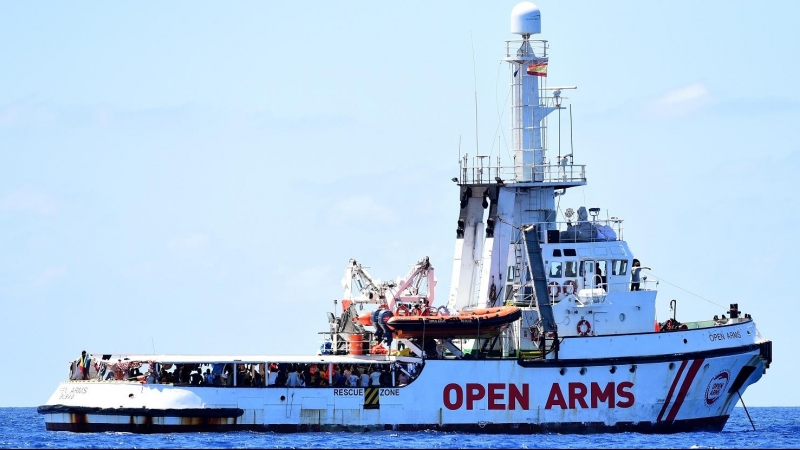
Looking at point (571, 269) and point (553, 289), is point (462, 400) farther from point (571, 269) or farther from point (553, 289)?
point (571, 269)

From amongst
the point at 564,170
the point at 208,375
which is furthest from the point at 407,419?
the point at 564,170

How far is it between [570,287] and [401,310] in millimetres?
4470

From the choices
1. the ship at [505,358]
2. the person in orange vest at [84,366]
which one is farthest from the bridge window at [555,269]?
the person in orange vest at [84,366]

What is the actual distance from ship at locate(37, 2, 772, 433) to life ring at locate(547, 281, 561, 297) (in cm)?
6

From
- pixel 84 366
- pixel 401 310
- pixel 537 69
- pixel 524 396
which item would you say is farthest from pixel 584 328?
pixel 84 366

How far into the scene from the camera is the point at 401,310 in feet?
136

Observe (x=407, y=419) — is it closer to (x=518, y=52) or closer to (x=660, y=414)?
(x=660, y=414)

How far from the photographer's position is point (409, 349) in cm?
4081

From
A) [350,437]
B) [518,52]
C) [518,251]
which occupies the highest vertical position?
[518,52]

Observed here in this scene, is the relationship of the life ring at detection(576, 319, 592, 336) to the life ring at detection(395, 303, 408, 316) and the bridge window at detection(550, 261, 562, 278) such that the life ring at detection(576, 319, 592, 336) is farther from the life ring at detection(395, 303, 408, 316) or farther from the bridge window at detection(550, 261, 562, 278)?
the life ring at detection(395, 303, 408, 316)

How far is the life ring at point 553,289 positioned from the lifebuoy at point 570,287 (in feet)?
0.56

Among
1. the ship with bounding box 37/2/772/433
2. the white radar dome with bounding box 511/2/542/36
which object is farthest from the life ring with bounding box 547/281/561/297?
the white radar dome with bounding box 511/2/542/36

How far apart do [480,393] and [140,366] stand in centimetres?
884

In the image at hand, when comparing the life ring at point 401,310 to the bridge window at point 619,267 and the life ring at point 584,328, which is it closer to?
the life ring at point 584,328
